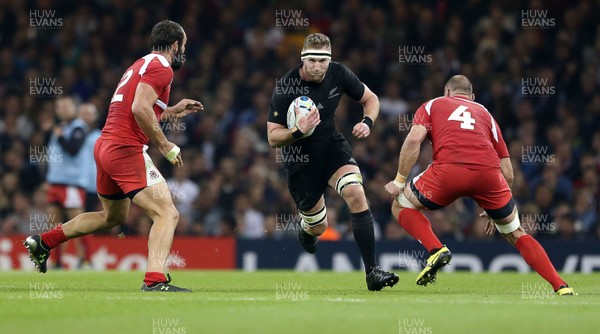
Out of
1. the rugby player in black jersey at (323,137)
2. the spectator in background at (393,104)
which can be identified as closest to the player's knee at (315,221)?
the rugby player in black jersey at (323,137)

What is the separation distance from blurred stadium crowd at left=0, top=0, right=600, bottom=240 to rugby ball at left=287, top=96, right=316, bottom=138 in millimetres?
6736

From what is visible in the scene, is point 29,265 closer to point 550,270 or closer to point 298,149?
point 298,149

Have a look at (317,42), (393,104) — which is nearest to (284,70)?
(393,104)

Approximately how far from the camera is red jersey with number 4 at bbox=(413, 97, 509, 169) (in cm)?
991

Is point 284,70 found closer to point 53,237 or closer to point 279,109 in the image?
point 279,109

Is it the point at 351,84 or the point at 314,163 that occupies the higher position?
the point at 351,84

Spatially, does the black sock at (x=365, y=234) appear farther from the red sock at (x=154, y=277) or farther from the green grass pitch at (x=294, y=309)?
the red sock at (x=154, y=277)

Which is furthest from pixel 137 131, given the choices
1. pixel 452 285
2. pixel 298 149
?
pixel 452 285

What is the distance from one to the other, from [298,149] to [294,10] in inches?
385

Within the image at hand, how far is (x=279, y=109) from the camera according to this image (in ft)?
34.1

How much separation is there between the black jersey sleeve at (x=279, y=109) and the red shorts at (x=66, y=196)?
5.72 meters

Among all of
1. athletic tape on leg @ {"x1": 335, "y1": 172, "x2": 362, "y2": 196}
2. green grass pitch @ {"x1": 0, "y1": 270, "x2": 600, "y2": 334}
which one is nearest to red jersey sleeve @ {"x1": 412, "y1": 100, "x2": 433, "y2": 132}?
athletic tape on leg @ {"x1": 335, "y1": 172, "x2": 362, "y2": 196}

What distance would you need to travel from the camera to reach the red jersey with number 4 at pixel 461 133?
991cm

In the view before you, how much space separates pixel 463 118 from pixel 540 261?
4.73 feet
